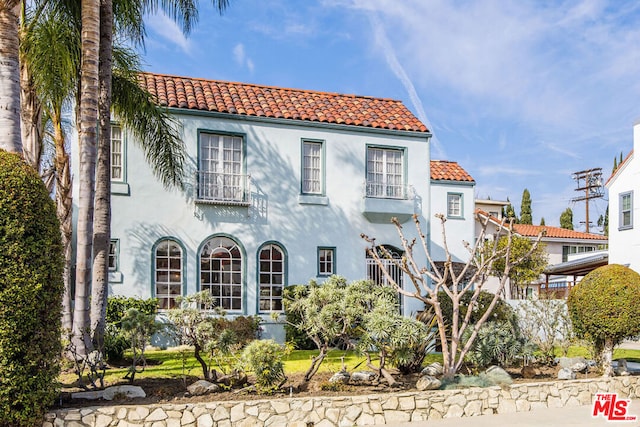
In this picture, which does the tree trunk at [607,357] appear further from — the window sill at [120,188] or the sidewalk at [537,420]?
the window sill at [120,188]

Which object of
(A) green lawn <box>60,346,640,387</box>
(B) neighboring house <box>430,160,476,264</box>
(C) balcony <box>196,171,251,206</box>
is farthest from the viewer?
(B) neighboring house <box>430,160,476,264</box>

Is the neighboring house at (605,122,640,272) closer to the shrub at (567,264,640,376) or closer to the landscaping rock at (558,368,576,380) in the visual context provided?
the shrub at (567,264,640,376)

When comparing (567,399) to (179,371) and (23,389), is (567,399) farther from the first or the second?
(23,389)

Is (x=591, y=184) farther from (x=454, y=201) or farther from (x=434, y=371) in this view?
(x=434, y=371)

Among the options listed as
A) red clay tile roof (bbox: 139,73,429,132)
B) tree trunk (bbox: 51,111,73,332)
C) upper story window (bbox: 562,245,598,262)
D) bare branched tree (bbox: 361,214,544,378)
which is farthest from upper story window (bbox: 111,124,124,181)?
upper story window (bbox: 562,245,598,262)

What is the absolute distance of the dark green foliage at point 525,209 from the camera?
59.3 meters

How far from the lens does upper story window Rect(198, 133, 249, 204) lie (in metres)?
18.0

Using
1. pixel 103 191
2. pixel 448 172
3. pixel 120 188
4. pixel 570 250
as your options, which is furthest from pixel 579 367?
pixel 570 250

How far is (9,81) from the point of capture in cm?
952

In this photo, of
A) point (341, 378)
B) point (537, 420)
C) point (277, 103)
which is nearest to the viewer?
point (537, 420)

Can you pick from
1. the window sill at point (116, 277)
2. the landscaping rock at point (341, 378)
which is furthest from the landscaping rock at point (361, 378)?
the window sill at point (116, 277)

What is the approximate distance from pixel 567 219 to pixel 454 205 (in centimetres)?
3575

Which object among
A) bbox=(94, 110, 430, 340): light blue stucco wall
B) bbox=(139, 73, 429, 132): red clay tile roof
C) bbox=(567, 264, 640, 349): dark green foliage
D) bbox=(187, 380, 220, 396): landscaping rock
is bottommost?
bbox=(187, 380, 220, 396): landscaping rock

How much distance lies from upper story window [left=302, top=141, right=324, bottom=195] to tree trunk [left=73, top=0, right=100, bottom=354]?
27.5ft
